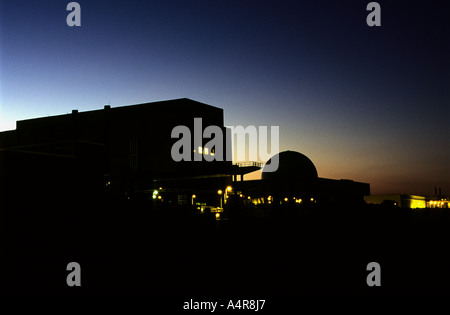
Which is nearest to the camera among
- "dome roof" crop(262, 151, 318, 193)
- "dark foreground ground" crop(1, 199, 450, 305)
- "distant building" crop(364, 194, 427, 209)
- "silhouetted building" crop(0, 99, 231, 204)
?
"dark foreground ground" crop(1, 199, 450, 305)

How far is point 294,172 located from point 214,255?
153 ft

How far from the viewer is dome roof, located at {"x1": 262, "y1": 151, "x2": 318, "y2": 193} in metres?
56.9

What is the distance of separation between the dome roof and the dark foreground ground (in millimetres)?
39528

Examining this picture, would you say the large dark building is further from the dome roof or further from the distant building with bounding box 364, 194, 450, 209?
the distant building with bounding box 364, 194, 450, 209

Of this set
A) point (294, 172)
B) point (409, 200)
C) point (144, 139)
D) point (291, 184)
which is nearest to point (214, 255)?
point (144, 139)

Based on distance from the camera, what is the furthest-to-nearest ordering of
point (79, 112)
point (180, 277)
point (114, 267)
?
point (79, 112) → point (114, 267) → point (180, 277)

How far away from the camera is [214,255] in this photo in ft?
38.6

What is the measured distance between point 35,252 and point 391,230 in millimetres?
13338

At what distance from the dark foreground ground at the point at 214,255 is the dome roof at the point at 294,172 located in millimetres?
39528

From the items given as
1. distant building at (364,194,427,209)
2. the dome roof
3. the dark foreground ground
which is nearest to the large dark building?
the dome roof

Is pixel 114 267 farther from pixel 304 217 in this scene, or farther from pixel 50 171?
pixel 304 217

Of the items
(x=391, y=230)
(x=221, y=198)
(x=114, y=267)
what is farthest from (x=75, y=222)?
(x=221, y=198)

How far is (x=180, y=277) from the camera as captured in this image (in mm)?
9258
